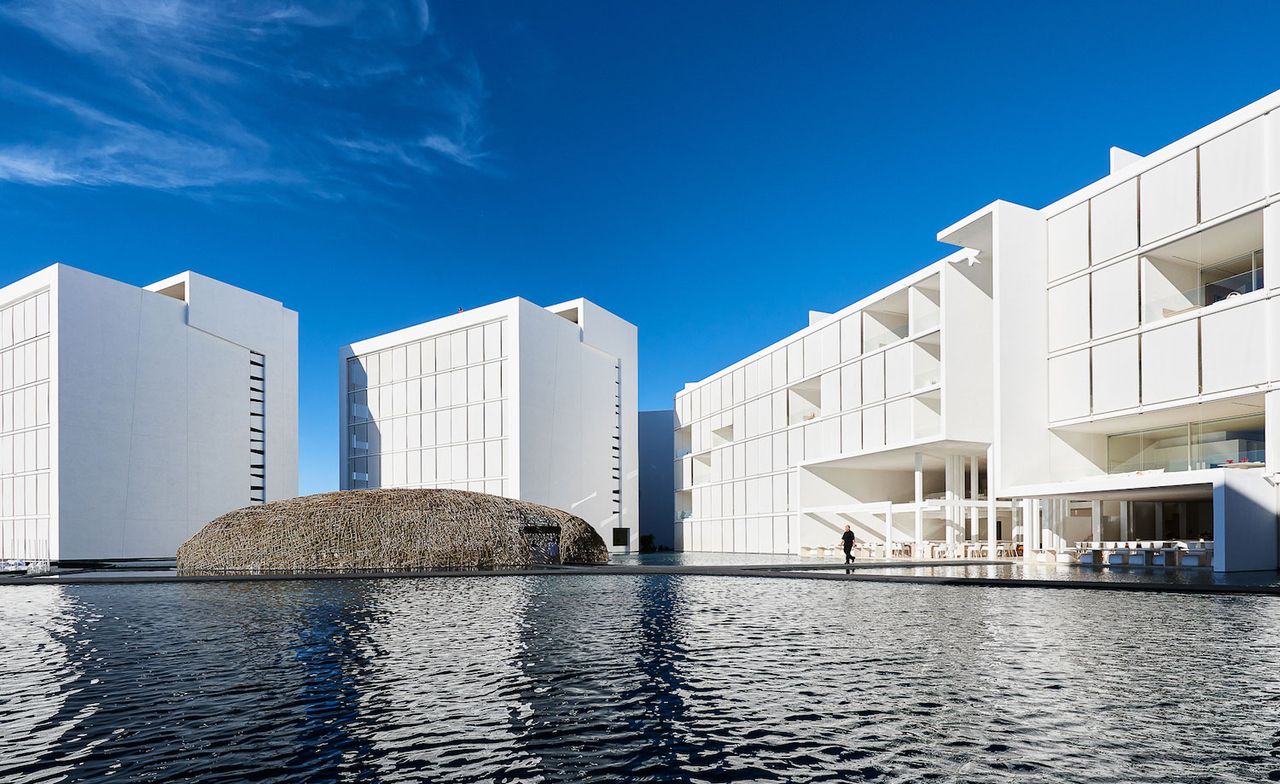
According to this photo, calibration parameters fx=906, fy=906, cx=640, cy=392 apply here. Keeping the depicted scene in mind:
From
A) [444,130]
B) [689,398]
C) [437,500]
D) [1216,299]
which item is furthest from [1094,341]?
[689,398]

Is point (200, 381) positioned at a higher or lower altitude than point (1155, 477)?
higher

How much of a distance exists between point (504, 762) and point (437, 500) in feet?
66.9

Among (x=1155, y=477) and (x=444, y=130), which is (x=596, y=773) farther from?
(x=444, y=130)

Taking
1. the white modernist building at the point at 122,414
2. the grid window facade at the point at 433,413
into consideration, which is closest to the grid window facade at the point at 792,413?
the grid window facade at the point at 433,413

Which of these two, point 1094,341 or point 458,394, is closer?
point 1094,341

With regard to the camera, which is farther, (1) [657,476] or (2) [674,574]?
(1) [657,476]

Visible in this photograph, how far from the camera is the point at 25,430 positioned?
48.2 m

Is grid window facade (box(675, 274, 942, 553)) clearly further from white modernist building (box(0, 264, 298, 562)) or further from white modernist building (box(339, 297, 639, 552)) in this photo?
white modernist building (box(0, 264, 298, 562))

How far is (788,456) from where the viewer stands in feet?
157

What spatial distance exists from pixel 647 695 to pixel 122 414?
4950 cm

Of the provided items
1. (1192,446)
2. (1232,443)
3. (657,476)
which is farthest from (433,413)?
(1232,443)

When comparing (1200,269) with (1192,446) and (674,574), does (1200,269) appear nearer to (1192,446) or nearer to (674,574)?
(1192,446)

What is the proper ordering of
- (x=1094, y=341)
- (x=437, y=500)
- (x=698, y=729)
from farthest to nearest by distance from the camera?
(x=1094, y=341) → (x=437, y=500) → (x=698, y=729)

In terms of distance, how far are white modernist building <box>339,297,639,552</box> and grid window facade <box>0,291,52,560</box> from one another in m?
17.8
